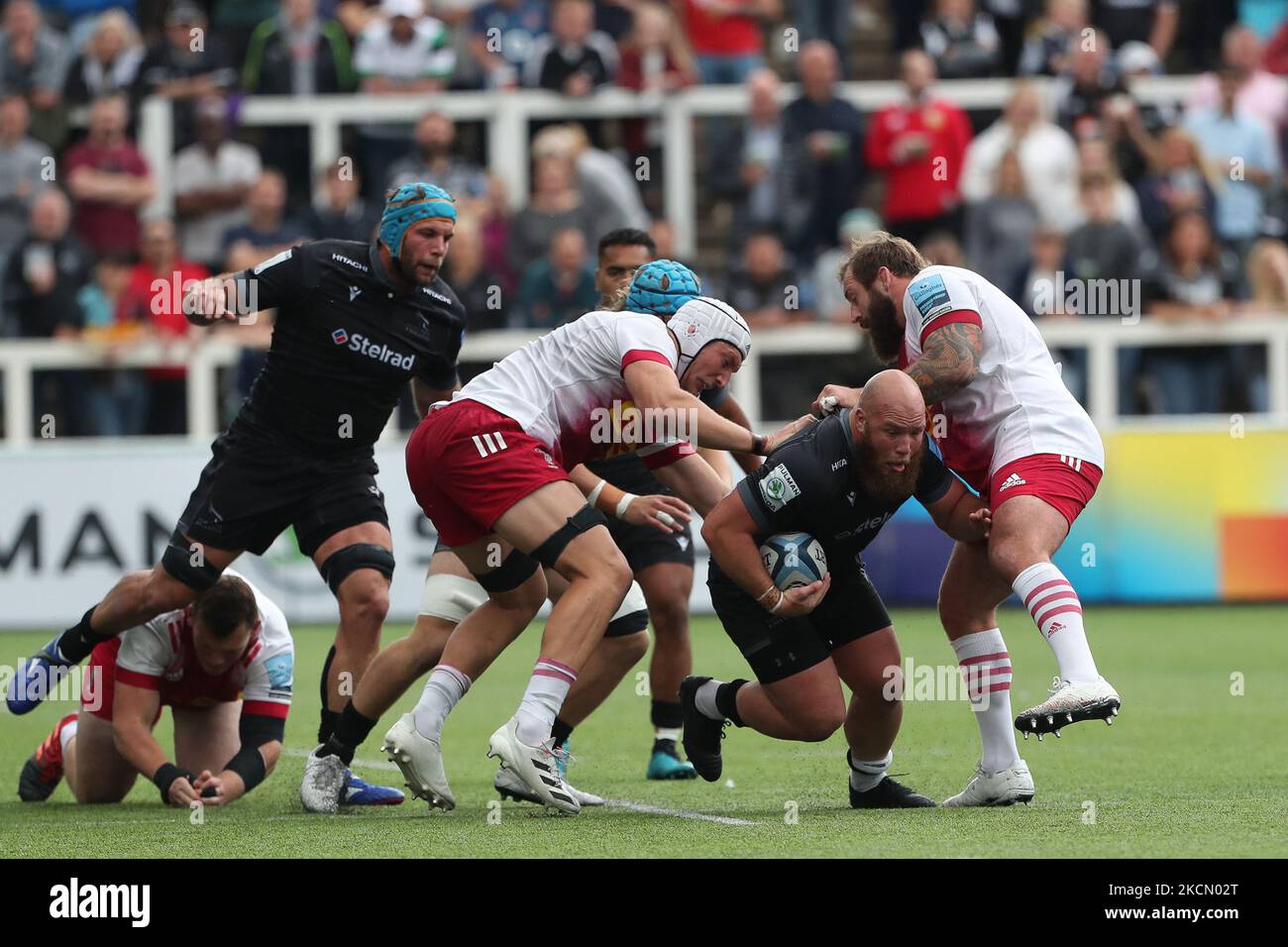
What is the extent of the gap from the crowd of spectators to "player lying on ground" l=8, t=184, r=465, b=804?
6896 millimetres

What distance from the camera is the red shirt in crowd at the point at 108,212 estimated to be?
17.4 meters

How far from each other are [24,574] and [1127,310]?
28.6 feet

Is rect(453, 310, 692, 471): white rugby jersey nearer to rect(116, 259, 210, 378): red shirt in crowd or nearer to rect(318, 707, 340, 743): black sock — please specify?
rect(318, 707, 340, 743): black sock

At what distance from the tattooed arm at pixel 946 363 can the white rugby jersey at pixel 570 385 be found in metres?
0.90

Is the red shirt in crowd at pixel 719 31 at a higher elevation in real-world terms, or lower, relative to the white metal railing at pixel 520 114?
higher

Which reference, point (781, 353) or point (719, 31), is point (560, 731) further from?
point (719, 31)

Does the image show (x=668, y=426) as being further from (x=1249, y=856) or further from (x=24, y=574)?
(x=24, y=574)

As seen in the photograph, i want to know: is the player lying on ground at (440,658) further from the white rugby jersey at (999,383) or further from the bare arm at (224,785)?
the white rugby jersey at (999,383)

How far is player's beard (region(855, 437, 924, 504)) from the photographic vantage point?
23.7 ft

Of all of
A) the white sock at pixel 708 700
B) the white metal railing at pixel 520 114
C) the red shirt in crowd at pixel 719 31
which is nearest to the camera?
the white sock at pixel 708 700

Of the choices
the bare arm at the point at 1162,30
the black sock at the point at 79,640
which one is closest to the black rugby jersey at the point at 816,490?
the black sock at the point at 79,640

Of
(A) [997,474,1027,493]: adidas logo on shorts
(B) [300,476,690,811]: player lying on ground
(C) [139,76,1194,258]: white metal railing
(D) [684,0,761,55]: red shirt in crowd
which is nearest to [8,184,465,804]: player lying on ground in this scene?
(B) [300,476,690,811]: player lying on ground
